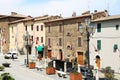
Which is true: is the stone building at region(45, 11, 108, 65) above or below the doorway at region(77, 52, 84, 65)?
above

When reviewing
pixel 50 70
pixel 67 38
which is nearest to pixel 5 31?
pixel 67 38

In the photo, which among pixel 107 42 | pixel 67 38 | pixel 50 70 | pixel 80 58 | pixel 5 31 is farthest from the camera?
pixel 5 31

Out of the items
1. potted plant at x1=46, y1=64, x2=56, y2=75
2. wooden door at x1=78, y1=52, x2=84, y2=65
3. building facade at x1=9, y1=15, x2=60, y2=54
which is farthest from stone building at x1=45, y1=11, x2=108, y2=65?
potted plant at x1=46, y1=64, x2=56, y2=75

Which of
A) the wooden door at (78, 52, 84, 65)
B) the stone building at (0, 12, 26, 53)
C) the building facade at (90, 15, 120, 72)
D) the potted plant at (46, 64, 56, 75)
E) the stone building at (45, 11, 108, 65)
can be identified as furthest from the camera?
the stone building at (0, 12, 26, 53)

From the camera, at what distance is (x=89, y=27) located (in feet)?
84.0

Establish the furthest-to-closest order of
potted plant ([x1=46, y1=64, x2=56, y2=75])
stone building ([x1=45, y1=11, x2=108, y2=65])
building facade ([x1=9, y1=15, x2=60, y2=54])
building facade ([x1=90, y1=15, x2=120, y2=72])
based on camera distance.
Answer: building facade ([x1=9, y1=15, x2=60, y2=54])
stone building ([x1=45, y1=11, x2=108, y2=65])
building facade ([x1=90, y1=15, x2=120, y2=72])
potted plant ([x1=46, y1=64, x2=56, y2=75])

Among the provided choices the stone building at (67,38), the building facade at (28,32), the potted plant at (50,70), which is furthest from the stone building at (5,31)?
the potted plant at (50,70)

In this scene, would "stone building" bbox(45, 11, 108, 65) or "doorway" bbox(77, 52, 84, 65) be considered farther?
"doorway" bbox(77, 52, 84, 65)

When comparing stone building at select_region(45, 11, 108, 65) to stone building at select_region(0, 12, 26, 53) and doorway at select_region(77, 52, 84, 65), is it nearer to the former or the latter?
doorway at select_region(77, 52, 84, 65)

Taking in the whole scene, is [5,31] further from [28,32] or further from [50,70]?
[50,70]

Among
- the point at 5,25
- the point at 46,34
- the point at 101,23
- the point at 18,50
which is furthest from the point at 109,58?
the point at 5,25

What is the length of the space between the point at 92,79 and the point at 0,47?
4877 cm

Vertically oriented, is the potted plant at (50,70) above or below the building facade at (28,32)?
below

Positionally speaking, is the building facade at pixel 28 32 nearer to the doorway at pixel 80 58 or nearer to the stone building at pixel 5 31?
the stone building at pixel 5 31
